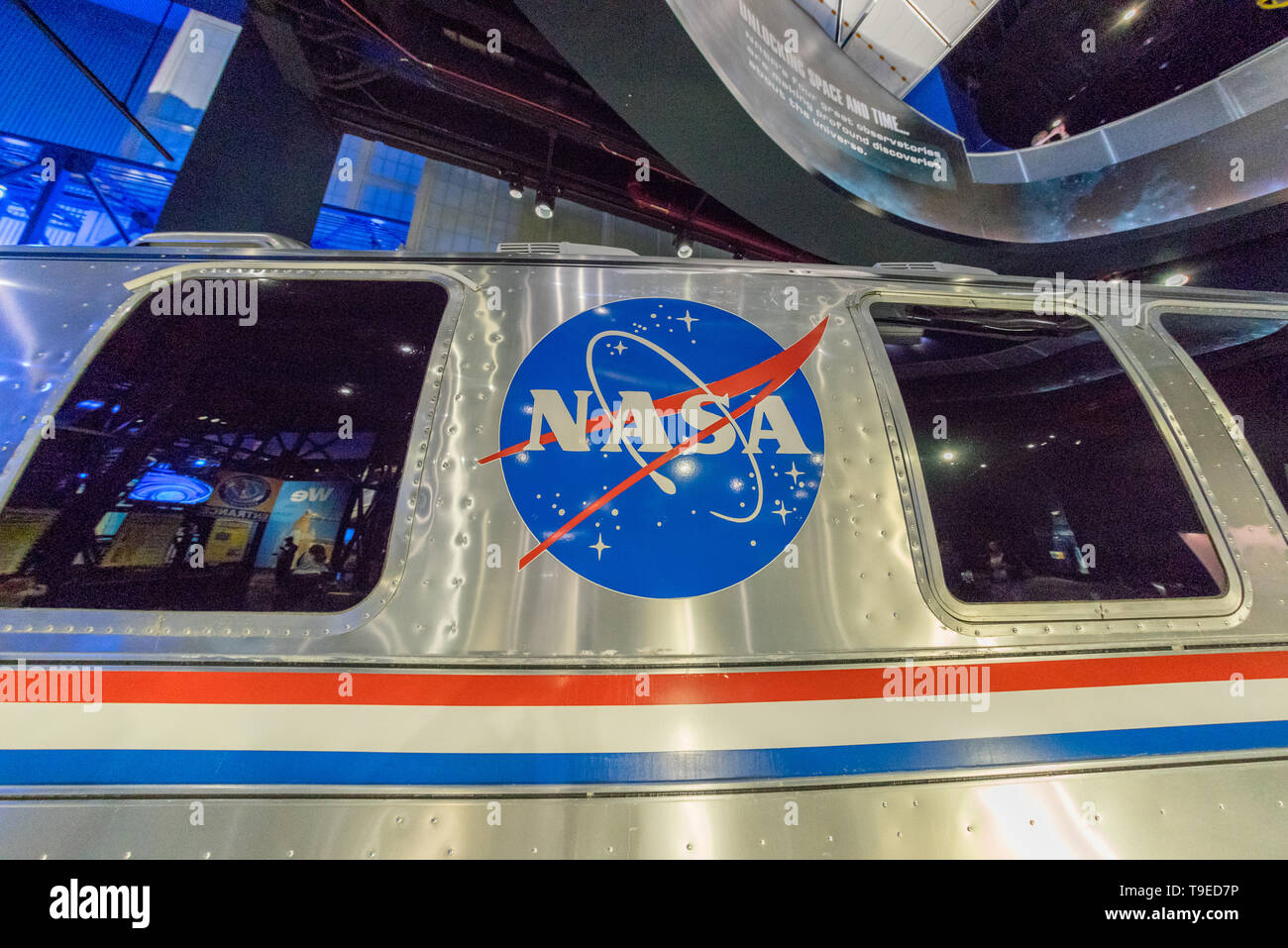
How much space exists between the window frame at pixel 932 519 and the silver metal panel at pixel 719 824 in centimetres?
42

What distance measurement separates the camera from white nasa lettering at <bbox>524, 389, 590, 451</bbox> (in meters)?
1.53

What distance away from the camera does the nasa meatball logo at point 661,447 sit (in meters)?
1.43

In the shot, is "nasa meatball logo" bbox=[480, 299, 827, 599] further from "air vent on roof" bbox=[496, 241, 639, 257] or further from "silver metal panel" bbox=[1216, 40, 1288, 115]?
"silver metal panel" bbox=[1216, 40, 1288, 115]

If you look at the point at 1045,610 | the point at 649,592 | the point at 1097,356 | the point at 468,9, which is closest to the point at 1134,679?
the point at 1045,610

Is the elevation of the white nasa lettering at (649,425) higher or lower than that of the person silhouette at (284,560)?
higher

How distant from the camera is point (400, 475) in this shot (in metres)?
1.49

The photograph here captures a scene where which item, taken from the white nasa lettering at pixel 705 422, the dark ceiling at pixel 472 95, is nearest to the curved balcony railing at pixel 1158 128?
the dark ceiling at pixel 472 95

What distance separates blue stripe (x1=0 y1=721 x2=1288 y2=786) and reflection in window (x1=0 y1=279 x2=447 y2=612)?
375 millimetres

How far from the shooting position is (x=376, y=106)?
5691mm

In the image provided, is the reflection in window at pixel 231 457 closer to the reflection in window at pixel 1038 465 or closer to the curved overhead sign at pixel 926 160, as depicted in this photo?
the reflection in window at pixel 1038 465

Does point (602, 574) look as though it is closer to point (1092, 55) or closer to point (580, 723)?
point (580, 723)

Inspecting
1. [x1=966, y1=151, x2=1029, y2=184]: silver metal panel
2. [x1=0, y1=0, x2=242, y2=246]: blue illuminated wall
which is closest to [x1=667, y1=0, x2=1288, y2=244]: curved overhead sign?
[x1=966, y1=151, x2=1029, y2=184]: silver metal panel

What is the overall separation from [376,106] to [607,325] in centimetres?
617

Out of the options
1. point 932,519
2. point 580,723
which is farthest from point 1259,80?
point 580,723
